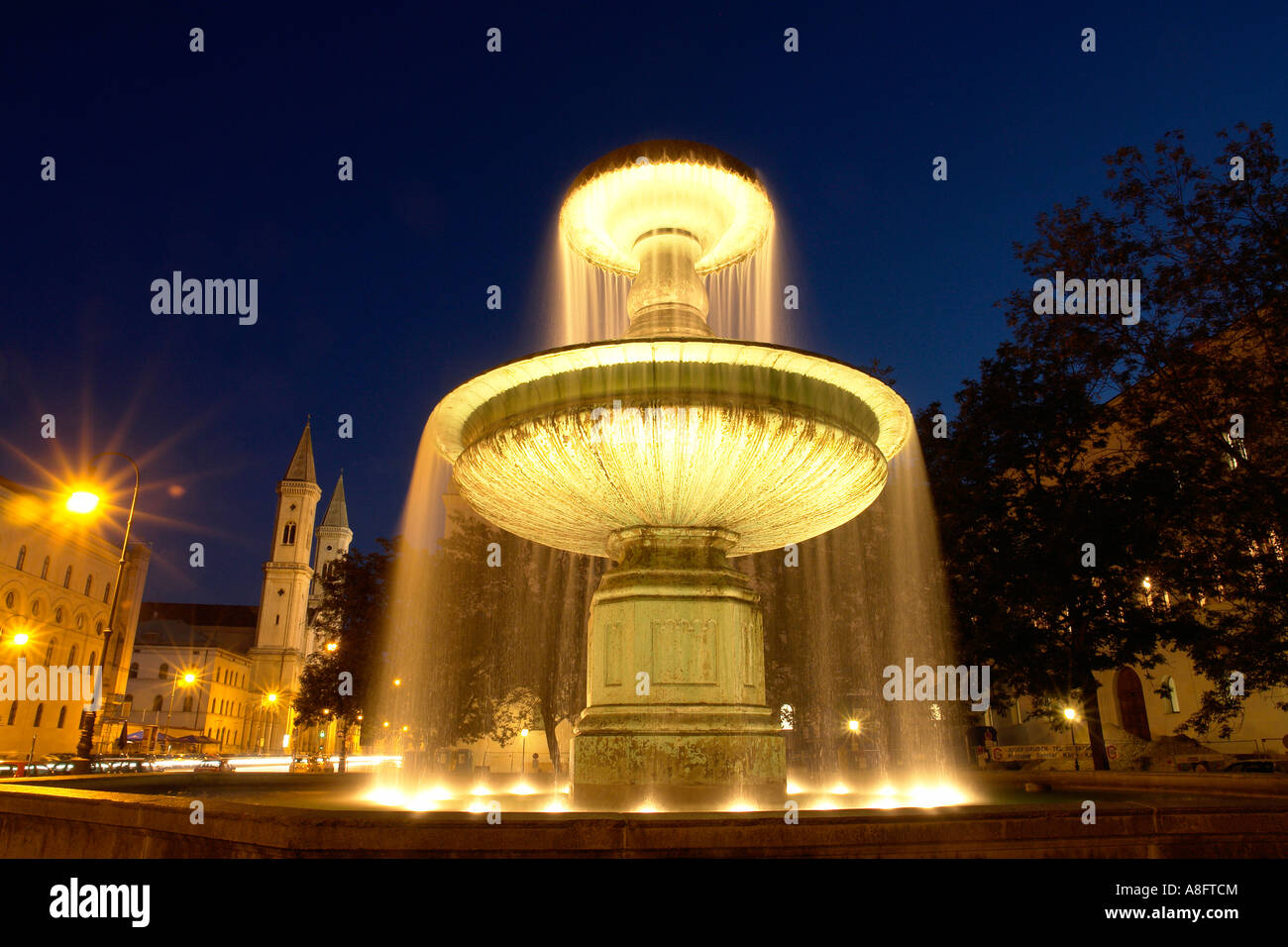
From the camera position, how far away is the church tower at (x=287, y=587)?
90375mm

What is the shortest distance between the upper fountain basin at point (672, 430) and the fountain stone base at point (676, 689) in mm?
586

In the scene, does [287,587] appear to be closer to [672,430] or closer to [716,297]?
[716,297]

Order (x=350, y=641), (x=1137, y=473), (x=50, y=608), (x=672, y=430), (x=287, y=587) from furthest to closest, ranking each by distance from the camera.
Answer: (x=287, y=587) → (x=50, y=608) → (x=350, y=641) → (x=1137, y=473) → (x=672, y=430)

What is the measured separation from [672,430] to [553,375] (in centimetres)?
113

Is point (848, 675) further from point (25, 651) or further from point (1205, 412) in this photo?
point (25, 651)

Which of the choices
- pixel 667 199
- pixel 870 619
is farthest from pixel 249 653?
pixel 667 199

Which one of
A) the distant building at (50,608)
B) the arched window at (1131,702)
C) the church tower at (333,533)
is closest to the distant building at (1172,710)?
the arched window at (1131,702)

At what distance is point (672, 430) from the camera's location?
22.1 feet

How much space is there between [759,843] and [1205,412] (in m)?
11.7

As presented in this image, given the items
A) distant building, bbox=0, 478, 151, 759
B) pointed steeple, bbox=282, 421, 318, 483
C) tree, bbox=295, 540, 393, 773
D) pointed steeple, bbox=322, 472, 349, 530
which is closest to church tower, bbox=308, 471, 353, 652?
pointed steeple, bbox=322, 472, 349, 530

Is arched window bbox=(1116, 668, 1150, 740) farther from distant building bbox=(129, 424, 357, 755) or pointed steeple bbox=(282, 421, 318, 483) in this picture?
pointed steeple bbox=(282, 421, 318, 483)

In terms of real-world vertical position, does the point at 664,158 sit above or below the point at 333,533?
below

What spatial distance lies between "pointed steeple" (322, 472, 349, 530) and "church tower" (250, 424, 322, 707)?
594 inches
